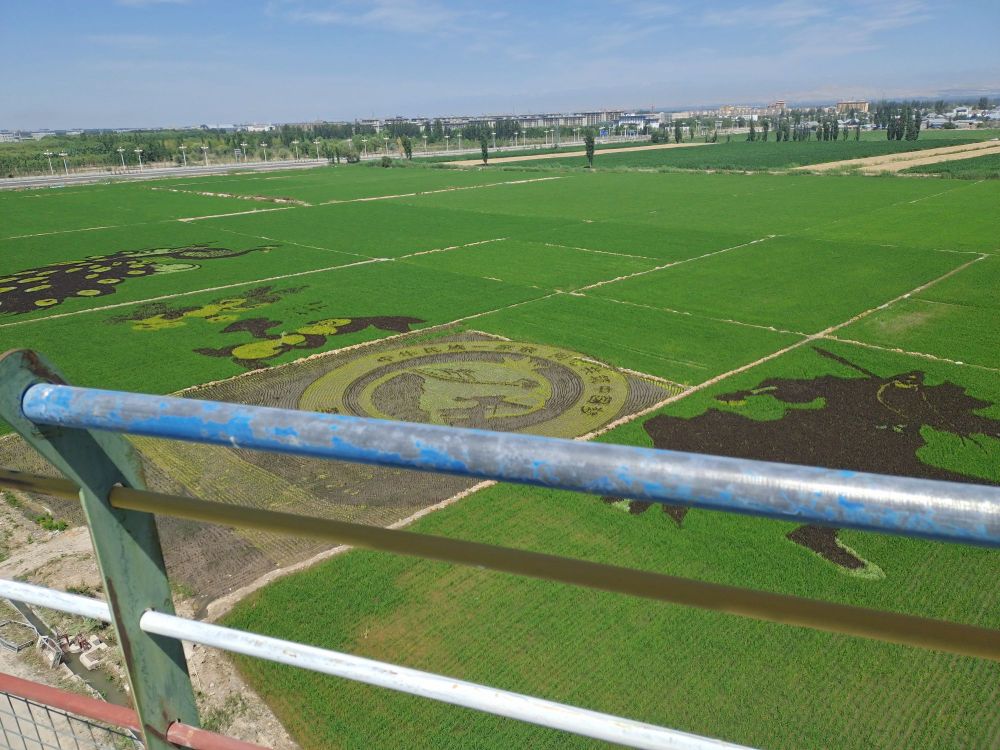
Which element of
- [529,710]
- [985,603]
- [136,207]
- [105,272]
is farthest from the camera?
[136,207]

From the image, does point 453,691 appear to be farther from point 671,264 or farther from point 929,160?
point 929,160

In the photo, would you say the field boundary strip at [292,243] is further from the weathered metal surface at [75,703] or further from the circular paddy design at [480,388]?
the weathered metal surface at [75,703]

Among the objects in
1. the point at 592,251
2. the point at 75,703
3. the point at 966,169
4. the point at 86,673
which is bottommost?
the point at 86,673

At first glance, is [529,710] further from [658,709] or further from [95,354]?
[95,354]

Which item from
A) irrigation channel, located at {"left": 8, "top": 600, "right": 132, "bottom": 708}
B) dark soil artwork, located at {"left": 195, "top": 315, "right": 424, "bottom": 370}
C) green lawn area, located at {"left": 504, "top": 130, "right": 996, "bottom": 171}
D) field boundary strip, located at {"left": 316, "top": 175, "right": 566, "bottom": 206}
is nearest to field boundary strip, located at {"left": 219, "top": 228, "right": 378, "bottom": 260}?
dark soil artwork, located at {"left": 195, "top": 315, "right": 424, "bottom": 370}

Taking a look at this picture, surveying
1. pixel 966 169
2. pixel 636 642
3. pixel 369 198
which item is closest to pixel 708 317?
pixel 636 642

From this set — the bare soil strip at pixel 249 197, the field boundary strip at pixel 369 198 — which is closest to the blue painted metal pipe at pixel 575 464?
the field boundary strip at pixel 369 198

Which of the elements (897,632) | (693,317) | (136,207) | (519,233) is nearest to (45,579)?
(897,632)
